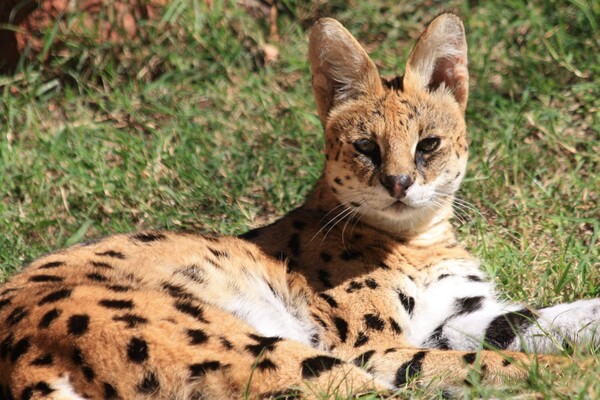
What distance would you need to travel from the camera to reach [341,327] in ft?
14.5

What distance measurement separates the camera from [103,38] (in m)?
7.25

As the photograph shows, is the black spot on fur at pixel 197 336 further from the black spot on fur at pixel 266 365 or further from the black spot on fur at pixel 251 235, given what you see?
the black spot on fur at pixel 251 235

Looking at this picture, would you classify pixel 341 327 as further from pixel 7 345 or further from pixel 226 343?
pixel 7 345

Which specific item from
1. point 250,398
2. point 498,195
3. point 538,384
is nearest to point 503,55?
point 498,195

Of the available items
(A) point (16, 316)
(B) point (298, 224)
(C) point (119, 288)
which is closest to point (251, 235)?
(B) point (298, 224)

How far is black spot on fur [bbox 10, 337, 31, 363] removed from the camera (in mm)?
3585

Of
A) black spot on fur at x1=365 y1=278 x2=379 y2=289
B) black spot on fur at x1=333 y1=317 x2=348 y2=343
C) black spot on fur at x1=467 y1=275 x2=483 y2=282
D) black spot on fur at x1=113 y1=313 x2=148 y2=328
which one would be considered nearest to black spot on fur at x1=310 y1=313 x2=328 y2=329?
black spot on fur at x1=333 y1=317 x2=348 y2=343

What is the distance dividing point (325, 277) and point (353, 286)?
0.15m

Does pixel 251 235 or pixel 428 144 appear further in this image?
pixel 251 235

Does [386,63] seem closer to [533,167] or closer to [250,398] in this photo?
[533,167]

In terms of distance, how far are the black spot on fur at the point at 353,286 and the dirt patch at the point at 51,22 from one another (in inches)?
138

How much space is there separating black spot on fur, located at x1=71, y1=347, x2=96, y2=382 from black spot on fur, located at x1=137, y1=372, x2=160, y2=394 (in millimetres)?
178

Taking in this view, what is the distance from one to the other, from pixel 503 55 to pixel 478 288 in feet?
9.60

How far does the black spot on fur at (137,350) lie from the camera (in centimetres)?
353
